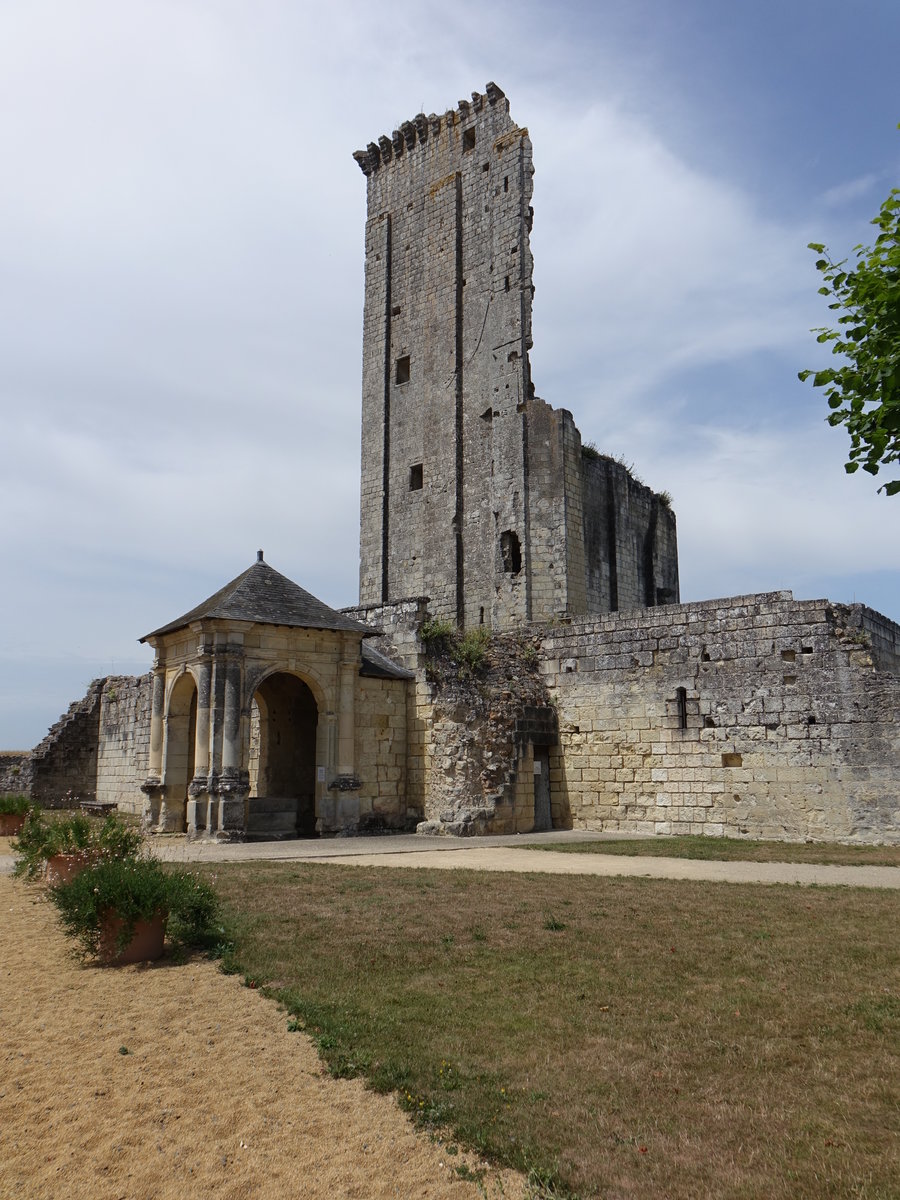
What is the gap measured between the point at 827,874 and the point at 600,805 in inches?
269

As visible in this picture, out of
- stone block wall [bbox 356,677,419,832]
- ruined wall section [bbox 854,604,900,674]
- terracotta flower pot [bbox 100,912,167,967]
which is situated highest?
ruined wall section [bbox 854,604,900,674]

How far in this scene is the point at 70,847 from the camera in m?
8.33

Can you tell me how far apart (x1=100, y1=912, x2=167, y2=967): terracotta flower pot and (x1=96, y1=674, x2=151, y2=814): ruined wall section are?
50.1 feet

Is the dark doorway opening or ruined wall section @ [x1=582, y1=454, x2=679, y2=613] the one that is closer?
the dark doorway opening

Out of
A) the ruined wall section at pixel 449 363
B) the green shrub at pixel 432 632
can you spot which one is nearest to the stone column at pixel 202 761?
the green shrub at pixel 432 632

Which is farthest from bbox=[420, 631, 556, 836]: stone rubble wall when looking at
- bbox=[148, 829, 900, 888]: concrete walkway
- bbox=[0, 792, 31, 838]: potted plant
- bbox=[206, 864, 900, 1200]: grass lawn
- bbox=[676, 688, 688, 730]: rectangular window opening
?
bbox=[206, 864, 900, 1200]: grass lawn

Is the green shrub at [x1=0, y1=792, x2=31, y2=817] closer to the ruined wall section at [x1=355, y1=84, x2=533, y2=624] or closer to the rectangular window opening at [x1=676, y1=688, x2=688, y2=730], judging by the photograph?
the rectangular window opening at [x1=676, y1=688, x2=688, y2=730]

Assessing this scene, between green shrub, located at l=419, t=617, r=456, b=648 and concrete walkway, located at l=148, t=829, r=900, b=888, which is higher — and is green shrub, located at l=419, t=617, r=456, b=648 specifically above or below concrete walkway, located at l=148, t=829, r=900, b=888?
above

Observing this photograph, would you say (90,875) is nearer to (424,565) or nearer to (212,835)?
(212,835)

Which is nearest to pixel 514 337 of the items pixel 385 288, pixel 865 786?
pixel 385 288

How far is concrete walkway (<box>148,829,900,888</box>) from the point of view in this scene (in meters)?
9.87

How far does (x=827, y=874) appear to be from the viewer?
32.9 ft

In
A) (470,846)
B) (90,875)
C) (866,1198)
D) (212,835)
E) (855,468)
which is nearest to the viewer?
(866,1198)

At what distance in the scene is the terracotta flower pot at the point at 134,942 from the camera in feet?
21.2
